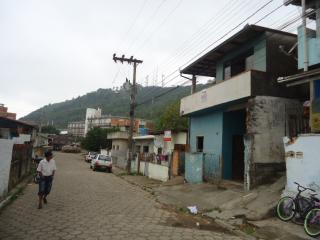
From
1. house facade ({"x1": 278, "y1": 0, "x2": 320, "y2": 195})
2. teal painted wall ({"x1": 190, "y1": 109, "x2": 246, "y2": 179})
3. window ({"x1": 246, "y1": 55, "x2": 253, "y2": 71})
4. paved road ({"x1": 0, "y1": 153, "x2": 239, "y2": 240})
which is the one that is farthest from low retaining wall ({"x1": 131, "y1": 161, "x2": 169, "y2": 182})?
house facade ({"x1": 278, "y1": 0, "x2": 320, "y2": 195})

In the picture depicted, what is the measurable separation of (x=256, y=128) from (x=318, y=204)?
4.86 meters

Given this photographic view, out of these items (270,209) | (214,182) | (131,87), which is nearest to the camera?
(270,209)

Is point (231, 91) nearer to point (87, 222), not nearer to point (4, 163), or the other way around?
point (87, 222)

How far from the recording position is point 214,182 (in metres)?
14.7

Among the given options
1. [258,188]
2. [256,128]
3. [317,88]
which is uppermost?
[317,88]

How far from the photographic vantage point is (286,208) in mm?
8656

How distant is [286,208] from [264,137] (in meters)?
4.24

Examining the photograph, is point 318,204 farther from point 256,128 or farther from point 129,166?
point 129,166

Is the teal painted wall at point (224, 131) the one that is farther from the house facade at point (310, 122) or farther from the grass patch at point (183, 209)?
the grass patch at point (183, 209)

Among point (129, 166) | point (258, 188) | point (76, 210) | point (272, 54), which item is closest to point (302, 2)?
point (272, 54)

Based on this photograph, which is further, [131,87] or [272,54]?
[131,87]

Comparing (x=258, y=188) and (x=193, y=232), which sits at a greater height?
(x=258, y=188)

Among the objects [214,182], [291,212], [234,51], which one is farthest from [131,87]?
[291,212]

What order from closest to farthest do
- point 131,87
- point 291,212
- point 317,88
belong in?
point 291,212, point 317,88, point 131,87
